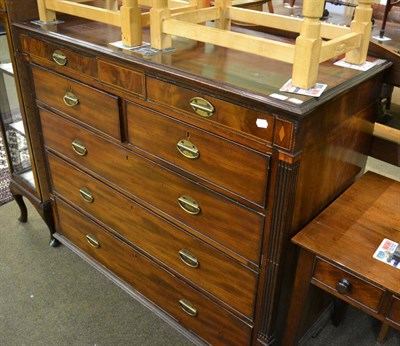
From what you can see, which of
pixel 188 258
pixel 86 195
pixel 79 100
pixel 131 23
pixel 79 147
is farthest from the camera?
pixel 86 195

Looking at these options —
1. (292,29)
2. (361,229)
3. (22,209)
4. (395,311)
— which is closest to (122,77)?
(292,29)

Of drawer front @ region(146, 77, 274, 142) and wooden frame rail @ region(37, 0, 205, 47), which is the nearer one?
drawer front @ region(146, 77, 274, 142)

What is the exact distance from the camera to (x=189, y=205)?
1435 mm

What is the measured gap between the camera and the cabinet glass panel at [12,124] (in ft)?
6.79

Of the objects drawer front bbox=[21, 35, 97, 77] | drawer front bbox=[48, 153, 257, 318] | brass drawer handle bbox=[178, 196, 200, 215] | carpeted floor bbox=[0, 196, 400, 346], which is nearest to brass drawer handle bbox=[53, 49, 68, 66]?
drawer front bbox=[21, 35, 97, 77]

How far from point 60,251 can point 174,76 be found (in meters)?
1.36

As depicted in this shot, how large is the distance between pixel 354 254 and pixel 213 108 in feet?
1.76

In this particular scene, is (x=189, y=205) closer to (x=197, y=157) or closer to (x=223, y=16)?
(x=197, y=157)

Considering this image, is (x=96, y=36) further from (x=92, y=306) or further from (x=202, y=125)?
(x=92, y=306)

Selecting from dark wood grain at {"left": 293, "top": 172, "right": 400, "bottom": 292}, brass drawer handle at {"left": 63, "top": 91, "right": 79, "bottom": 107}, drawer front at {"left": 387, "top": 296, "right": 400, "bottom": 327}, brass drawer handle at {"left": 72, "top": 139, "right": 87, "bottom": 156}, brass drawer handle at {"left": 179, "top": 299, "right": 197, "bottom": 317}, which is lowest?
brass drawer handle at {"left": 179, "top": 299, "right": 197, "bottom": 317}

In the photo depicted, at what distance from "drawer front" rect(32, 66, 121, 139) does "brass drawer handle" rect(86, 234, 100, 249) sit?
57cm

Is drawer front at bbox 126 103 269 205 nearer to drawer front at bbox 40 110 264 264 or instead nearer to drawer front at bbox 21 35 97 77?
drawer front at bbox 40 110 264 264

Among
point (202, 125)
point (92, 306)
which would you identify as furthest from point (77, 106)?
point (92, 306)

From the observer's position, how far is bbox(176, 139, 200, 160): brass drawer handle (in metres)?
1.32
